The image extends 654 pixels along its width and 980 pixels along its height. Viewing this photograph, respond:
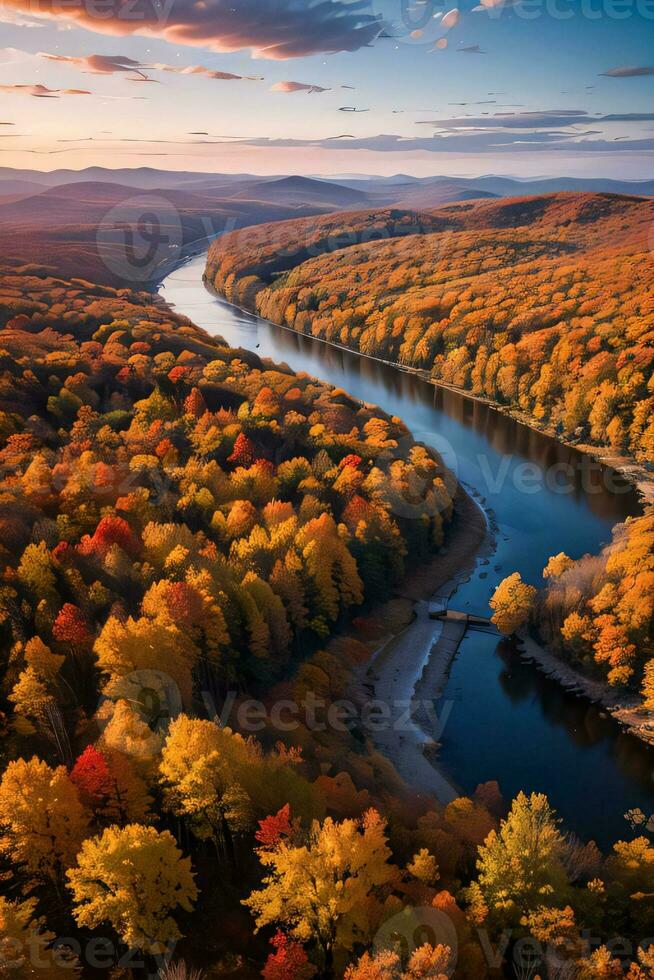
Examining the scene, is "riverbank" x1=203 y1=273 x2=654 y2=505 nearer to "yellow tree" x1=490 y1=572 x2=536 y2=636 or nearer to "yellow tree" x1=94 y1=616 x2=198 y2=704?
"yellow tree" x1=490 y1=572 x2=536 y2=636

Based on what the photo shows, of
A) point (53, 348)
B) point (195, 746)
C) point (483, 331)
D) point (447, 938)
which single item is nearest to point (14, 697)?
point (195, 746)

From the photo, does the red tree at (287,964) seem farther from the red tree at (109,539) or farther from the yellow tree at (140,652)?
the red tree at (109,539)

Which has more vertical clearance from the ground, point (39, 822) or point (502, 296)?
point (502, 296)

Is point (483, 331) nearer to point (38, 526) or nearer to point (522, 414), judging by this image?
point (522, 414)

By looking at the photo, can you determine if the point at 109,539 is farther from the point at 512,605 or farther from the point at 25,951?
the point at 512,605

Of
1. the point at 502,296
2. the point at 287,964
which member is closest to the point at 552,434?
the point at 502,296

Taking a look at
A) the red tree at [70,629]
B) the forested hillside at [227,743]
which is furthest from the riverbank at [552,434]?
the red tree at [70,629]
